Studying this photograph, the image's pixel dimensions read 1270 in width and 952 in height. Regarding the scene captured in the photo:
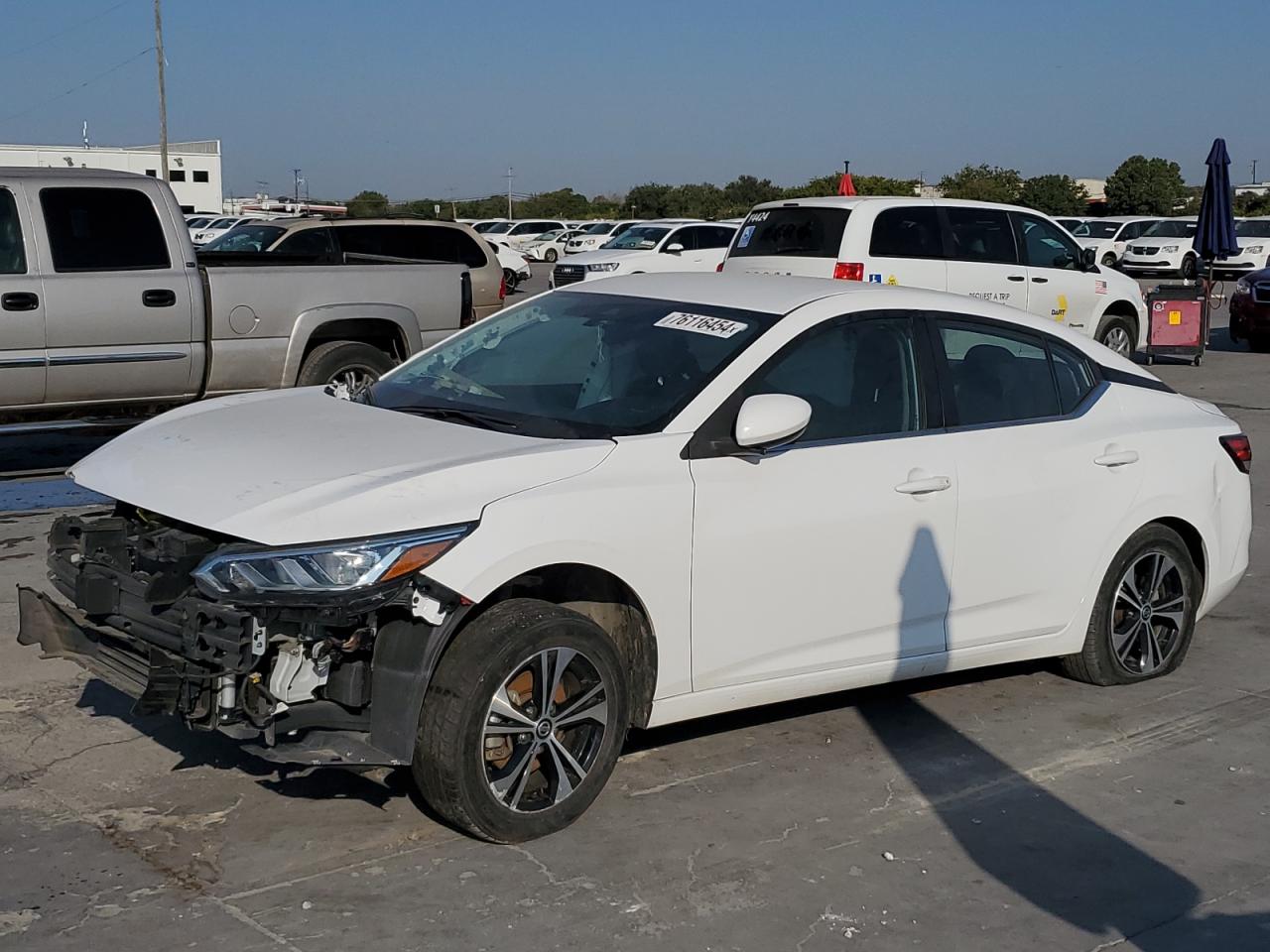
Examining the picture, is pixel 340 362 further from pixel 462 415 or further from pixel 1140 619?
pixel 1140 619

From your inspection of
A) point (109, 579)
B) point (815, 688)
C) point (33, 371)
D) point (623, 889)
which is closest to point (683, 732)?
point (815, 688)

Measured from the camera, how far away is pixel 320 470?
14.7 ft

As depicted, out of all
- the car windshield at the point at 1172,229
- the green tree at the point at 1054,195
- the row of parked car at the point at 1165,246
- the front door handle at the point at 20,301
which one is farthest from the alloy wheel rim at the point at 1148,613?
the green tree at the point at 1054,195

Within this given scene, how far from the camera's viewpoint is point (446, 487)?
4.37 meters

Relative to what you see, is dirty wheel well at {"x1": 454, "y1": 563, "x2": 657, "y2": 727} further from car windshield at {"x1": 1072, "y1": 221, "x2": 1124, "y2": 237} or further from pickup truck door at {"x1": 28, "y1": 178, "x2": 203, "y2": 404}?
car windshield at {"x1": 1072, "y1": 221, "x2": 1124, "y2": 237}

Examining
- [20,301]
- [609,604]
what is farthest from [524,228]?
[609,604]

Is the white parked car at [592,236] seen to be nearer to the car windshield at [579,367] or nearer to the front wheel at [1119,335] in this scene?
the front wheel at [1119,335]

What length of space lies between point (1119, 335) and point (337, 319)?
10.6 metres

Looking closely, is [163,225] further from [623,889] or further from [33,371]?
[623,889]

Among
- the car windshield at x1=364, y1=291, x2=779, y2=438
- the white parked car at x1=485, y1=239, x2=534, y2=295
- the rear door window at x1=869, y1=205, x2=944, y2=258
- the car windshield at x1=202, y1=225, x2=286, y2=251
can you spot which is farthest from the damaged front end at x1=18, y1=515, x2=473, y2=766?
the white parked car at x1=485, y1=239, x2=534, y2=295

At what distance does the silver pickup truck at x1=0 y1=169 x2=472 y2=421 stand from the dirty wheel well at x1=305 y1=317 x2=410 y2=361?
0.06 ft

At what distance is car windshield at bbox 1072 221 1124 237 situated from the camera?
40531 mm

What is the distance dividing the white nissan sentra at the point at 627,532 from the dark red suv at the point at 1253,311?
1511 cm

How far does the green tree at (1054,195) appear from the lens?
200 feet
